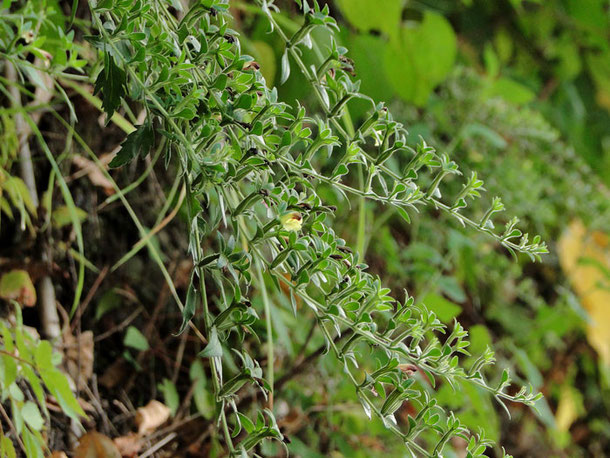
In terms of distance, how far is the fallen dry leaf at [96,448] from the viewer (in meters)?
0.60

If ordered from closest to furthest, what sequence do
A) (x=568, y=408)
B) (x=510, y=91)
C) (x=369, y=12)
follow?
1. (x=369, y=12)
2. (x=510, y=91)
3. (x=568, y=408)

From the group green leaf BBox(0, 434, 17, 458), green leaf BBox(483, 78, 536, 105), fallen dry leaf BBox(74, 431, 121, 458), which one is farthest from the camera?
green leaf BBox(483, 78, 536, 105)

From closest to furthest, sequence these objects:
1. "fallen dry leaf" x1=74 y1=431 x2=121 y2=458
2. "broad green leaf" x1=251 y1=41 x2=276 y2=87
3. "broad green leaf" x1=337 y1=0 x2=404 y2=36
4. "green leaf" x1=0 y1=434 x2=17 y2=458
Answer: "green leaf" x1=0 y1=434 x2=17 y2=458
"fallen dry leaf" x1=74 y1=431 x2=121 y2=458
"broad green leaf" x1=251 y1=41 x2=276 y2=87
"broad green leaf" x1=337 y1=0 x2=404 y2=36

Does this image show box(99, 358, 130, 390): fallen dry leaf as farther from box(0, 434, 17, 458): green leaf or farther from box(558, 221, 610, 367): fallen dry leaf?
box(558, 221, 610, 367): fallen dry leaf

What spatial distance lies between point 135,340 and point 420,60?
690 millimetres

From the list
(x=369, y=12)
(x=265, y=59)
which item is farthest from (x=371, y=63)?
(x=265, y=59)

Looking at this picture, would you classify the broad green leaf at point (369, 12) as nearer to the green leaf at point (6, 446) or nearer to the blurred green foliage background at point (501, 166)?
the blurred green foliage background at point (501, 166)

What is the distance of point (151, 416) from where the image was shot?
29.5 inches

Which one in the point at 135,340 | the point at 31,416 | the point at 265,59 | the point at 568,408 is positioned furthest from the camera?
the point at 568,408

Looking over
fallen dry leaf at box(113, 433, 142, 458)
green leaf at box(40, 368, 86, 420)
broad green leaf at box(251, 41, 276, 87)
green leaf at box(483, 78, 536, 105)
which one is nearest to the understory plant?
green leaf at box(40, 368, 86, 420)

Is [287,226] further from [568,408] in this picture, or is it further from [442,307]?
[568,408]

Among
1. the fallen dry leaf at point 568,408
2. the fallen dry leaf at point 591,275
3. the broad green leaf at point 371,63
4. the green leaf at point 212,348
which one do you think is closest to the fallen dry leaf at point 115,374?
the green leaf at point 212,348

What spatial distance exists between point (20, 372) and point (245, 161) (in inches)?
12.0

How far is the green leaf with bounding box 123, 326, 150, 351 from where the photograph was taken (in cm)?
79
